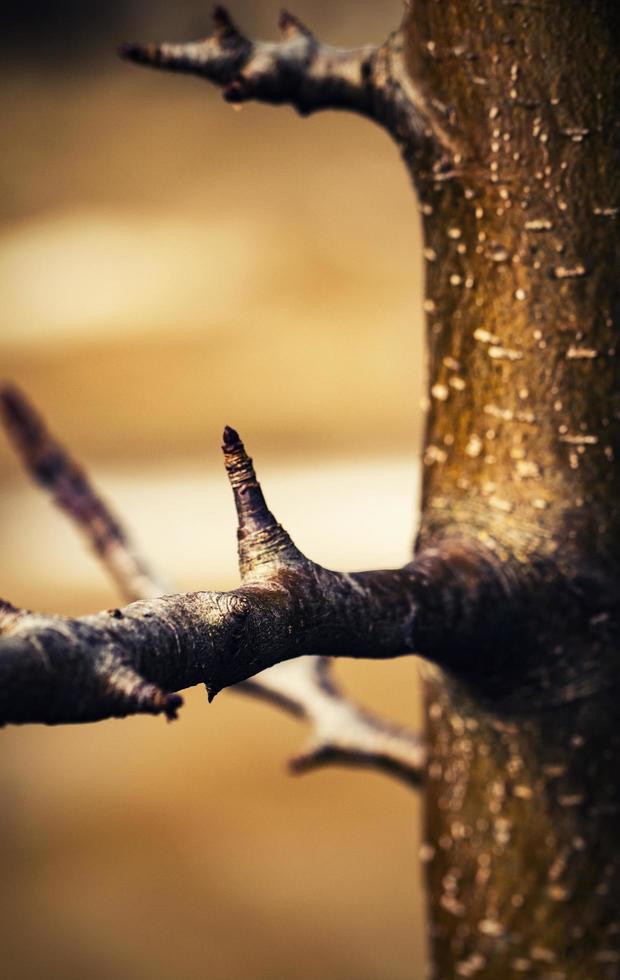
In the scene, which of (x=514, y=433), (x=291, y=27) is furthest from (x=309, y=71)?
(x=514, y=433)

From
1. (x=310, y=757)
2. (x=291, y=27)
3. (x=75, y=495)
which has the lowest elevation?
(x=310, y=757)

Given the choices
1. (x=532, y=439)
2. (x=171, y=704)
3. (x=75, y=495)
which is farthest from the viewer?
(x=75, y=495)

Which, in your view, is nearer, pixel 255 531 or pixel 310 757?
pixel 255 531

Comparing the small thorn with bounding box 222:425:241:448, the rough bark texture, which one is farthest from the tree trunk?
the small thorn with bounding box 222:425:241:448

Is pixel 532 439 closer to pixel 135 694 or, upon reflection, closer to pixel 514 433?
pixel 514 433

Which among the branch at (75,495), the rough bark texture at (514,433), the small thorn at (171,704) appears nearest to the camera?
the small thorn at (171,704)

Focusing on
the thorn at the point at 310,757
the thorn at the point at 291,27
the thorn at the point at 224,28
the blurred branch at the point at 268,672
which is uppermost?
the thorn at the point at 291,27

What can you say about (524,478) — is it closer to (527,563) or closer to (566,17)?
(527,563)

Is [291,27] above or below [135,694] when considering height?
above

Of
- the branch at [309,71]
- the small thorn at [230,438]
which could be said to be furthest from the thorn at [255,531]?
the branch at [309,71]

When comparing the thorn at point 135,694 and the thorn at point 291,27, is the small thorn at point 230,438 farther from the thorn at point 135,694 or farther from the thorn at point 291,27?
the thorn at point 291,27
